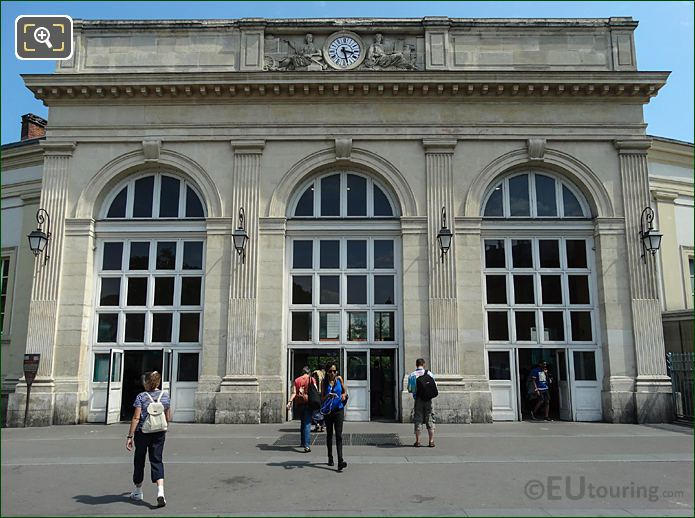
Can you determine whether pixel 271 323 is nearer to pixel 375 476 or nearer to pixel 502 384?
pixel 502 384

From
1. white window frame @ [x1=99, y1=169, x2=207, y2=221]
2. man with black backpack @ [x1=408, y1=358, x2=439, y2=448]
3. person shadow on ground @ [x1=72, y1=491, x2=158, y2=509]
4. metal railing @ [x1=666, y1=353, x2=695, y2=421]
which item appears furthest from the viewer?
white window frame @ [x1=99, y1=169, x2=207, y2=221]

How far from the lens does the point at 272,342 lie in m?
16.0

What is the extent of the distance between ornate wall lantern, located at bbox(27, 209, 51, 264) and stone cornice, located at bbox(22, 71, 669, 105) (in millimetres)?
3710

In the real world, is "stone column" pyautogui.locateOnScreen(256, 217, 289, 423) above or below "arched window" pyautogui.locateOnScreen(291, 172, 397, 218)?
below

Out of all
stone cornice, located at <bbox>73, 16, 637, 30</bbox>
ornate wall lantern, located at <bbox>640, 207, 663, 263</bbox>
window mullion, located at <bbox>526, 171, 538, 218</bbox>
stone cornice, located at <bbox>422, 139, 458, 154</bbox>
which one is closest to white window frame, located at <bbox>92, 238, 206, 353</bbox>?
stone cornice, located at <bbox>73, 16, 637, 30</bbox>

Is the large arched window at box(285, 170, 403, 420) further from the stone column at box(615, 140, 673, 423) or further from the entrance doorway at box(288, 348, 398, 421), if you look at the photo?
the stone column at box(615, 140, 673, 423)

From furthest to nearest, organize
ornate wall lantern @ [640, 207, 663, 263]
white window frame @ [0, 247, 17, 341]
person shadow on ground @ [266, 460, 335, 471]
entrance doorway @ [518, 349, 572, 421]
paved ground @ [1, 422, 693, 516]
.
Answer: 1. white window frame @ [0, 247, 17, 341]
2. entrance doorway @ [518, 349, 572, 421]
3. ornate wall lantern @ [640, 207, 663, 263]
4. person shadow on ground @ [266, 460, 335, 471]
5. paved ground @ [1, 422, 693, 516]

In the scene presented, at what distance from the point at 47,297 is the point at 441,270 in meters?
11.4

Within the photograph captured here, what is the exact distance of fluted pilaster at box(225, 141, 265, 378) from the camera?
1577 cm

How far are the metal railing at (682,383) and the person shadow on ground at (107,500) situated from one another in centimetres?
1401

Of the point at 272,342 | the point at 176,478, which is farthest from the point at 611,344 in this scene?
the point at 176,478

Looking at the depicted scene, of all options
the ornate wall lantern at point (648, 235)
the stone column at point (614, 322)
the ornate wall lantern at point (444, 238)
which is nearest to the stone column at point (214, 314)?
the ornate wall lantern at point (444, 238)

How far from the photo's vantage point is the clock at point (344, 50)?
17.3 meters

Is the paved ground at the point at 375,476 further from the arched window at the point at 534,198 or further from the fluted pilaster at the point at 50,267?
the arched window at the point at 534,198
